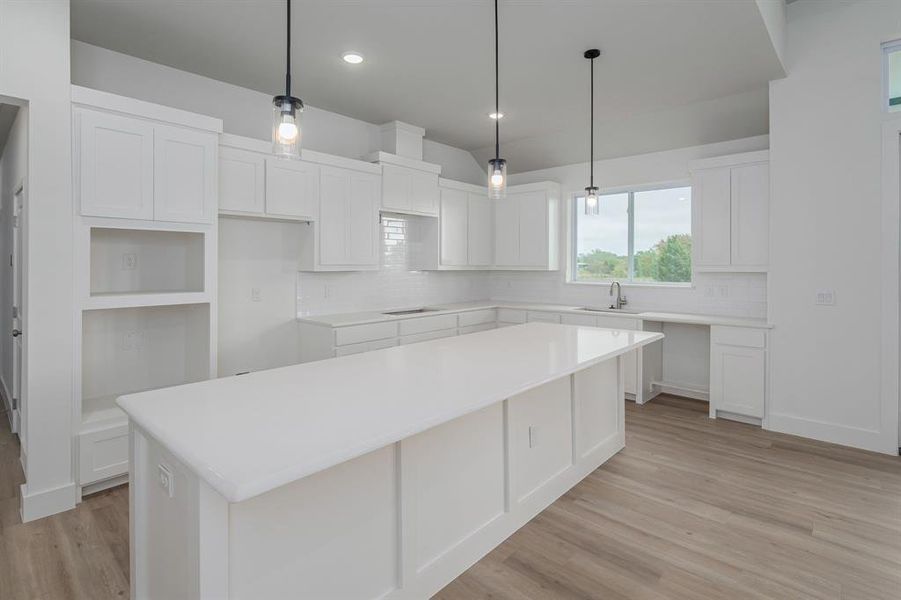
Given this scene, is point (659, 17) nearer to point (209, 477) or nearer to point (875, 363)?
point (875, 363)

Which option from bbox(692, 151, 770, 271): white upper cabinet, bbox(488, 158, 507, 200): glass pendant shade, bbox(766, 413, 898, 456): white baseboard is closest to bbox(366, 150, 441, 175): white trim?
bbox(488, 158, 507, 200): glass pendant shade

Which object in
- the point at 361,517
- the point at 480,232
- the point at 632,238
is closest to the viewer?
the point at 361,517

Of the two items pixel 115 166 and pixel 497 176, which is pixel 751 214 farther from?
pixel 115 166

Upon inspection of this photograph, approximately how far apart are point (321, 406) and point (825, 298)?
157 inches

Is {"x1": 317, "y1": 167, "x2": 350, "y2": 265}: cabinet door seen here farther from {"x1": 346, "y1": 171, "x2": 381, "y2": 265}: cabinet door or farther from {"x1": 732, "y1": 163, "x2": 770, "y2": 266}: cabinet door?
{"x1": 732, "y1": 163, "x2": 770, "y2": 266}: cabinet door

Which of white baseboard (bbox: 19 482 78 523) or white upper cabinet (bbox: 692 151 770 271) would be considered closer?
white baseboard (bbox: 19 482 78 523)

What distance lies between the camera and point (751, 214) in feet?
14.2

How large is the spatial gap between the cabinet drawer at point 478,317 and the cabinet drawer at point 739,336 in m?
2.45

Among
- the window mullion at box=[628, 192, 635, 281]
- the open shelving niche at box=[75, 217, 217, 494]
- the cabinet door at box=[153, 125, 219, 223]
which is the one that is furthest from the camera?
the window mullion at box=[628, 192, 635, 281]

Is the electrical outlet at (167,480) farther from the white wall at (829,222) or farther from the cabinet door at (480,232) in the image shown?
the cabinet door at (480,232)

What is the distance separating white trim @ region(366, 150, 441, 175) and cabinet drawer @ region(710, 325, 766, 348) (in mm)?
3216

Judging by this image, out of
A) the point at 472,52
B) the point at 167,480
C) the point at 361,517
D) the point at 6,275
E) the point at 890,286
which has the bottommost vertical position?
the point at 361,517

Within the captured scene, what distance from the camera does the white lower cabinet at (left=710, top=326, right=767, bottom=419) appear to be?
4117 mm

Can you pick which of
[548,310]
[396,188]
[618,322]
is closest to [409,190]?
[396,188]
